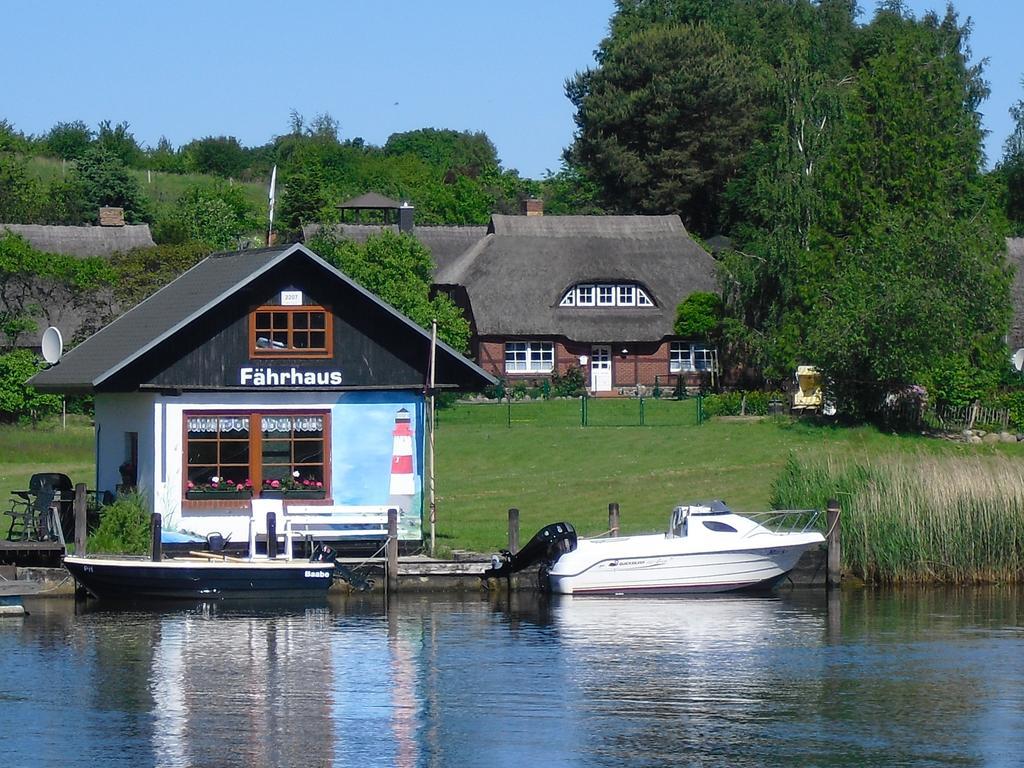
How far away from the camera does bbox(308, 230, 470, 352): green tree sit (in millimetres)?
59594

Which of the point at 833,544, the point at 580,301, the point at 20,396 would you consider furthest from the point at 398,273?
the point at 833,544

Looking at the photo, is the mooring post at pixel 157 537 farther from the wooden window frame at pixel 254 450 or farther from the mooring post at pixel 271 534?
the mooring post at pixel 271 534

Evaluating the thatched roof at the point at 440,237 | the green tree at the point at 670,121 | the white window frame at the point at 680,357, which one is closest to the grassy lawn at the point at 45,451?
the white window frame at the point at 680,357

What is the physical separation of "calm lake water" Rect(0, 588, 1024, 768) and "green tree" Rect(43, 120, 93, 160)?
9932 centimetres

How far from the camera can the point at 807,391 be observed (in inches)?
2293

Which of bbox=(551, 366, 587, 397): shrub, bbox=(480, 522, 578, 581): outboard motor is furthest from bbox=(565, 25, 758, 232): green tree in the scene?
bbox=(480, 522, 578, 581): outboard motor

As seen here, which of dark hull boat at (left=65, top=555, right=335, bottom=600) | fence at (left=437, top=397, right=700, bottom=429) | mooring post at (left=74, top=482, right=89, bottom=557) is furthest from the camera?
fence at (left=437, top=397, right=700, bottom=429)

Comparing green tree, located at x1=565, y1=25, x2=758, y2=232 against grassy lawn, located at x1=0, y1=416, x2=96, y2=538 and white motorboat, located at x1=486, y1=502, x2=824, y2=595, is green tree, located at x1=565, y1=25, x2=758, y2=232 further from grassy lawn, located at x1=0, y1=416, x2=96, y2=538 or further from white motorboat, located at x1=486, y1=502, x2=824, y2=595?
white motorboat, located at x1=486, y1=502, x2=824, y2=595

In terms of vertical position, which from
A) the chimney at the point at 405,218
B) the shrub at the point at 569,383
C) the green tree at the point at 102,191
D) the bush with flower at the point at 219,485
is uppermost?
the green tree at the point at 102,191

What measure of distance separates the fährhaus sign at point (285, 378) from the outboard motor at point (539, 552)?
15.4 ft

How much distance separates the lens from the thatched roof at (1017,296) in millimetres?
73750

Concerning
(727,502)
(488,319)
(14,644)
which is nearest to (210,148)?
(488,319)

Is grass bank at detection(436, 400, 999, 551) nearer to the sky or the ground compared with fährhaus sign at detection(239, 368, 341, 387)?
nearer to the ground

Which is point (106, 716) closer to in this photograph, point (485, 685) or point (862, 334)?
point (485, 685)
